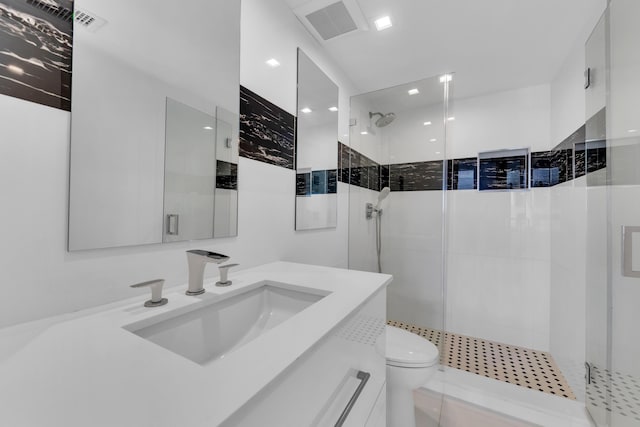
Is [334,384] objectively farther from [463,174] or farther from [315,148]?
[463,174]

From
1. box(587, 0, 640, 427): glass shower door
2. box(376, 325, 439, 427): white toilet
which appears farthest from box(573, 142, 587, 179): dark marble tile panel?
box(376, 325, 439, 427): white toilet

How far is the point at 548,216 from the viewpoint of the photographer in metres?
2.12

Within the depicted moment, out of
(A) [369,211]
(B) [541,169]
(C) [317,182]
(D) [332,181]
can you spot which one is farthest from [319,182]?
(B) [541,169]

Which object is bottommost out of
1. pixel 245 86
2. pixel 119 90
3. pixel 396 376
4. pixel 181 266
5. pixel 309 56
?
pixel 396 376

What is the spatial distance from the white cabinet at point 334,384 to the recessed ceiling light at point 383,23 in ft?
5.01

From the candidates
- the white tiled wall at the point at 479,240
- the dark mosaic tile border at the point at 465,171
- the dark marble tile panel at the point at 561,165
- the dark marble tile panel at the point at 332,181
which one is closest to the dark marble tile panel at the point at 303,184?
the dark marble tile panel at the point at 332,181

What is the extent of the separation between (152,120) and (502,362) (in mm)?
2688

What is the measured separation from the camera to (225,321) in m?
0.83

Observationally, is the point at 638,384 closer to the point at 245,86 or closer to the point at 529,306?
the point at 529,306

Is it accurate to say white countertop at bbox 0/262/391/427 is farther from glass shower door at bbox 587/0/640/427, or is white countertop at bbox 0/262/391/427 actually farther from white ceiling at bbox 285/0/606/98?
white ceiling at bbox 285/0/606/98

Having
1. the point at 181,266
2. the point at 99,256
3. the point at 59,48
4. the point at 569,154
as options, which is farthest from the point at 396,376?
the point at 569,154

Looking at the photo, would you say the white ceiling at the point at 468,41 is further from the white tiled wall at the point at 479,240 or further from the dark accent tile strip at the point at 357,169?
the dark accent tile strip at the point at 357,169

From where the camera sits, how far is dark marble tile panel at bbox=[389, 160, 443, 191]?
2012mm

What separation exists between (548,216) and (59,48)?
3021mm
